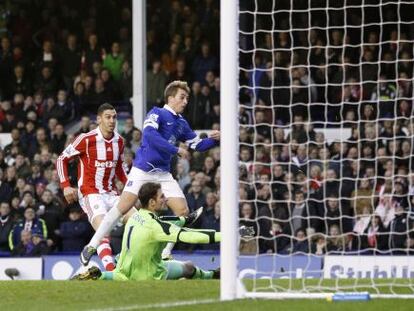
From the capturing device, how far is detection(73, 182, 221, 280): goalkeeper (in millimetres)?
13258

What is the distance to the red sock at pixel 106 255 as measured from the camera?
15.2 m

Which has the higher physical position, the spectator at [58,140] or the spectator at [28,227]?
the spectator at [58,140]

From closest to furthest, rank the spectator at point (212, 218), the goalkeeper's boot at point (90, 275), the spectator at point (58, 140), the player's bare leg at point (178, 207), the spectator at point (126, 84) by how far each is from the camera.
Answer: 1. the goalkeeper's boot at point (90, 275)
2. the player's bare leg at point (178, 207)
3. the spectator at point (212, 218)
4. the spectator at point (58, 140)
5. the spectator at point (126, 84)

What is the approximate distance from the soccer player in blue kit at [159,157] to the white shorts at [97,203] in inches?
18.9

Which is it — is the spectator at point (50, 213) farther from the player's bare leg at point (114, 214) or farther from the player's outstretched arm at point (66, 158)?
the player's bare leg at point (114, 214)

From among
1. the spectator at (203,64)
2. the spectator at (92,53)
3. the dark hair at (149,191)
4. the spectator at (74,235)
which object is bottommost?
the spectator at (74,235)

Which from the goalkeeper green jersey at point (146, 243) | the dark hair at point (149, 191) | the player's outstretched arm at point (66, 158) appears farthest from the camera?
the player's outstretched arm at point (66, 158)

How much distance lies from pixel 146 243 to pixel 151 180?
1731mm

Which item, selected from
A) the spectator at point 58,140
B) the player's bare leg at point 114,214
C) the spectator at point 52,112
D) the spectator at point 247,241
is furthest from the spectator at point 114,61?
the player's bare leg at point 114,214

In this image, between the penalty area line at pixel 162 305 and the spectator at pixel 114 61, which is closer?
the penalty area line at pixel 162 305

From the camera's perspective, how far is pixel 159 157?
49.2ft

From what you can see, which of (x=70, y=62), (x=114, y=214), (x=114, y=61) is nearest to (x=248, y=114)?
(x=114, y=61)

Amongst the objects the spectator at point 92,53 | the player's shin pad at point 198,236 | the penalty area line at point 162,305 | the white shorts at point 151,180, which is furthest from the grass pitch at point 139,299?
the spectator at point 92,53

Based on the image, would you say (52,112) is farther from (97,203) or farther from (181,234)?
(181,234)
